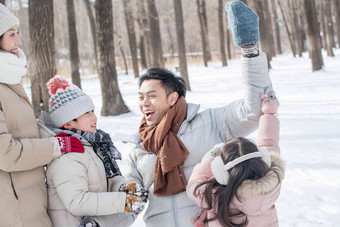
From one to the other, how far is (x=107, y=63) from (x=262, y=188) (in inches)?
294

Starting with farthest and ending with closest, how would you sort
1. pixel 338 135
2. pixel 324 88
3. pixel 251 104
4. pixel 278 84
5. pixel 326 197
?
pixel 278 84 < pixel 324 88 < pixel 338 135 < pixel 326 197 < pixel 251 104

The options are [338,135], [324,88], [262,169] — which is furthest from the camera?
[324,88]

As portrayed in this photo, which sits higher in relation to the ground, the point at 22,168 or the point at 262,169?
the point at 22,168

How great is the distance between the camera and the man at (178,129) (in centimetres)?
213

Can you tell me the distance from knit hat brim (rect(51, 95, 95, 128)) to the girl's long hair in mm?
891

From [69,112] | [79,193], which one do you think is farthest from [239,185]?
[69,112]

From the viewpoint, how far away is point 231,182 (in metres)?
1.77

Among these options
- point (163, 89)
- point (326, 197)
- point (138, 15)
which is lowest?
point (326, 197)

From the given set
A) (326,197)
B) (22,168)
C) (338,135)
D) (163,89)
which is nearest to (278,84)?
(338,135)

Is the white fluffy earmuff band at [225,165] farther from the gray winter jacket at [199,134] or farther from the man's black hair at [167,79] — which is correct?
the man's black hair at [167,79]

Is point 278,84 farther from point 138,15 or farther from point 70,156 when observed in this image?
point 70,156

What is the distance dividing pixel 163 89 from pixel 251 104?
622mm

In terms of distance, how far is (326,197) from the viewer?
3.61 m

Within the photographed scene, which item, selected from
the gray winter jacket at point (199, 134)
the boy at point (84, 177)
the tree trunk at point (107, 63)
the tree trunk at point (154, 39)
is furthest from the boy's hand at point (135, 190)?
the tree trunk at point (154, 39)
